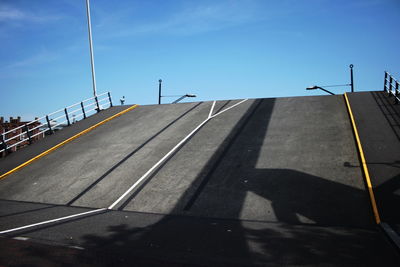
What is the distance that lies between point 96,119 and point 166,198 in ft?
40.7

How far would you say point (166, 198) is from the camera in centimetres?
938

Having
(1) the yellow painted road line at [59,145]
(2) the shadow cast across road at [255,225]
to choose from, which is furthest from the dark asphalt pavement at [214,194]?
(1) the yellow painted road line at [59,145]

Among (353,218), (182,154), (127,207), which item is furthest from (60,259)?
(182,154)

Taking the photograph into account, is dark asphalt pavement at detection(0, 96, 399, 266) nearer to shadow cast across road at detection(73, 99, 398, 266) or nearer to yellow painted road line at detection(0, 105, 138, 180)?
shadow cast across road at detection(73, 99, 398, 266)

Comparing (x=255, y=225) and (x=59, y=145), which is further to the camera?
(x=59, y=145)

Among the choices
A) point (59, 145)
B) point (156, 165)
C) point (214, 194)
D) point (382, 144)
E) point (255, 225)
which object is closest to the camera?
point (255, 225)

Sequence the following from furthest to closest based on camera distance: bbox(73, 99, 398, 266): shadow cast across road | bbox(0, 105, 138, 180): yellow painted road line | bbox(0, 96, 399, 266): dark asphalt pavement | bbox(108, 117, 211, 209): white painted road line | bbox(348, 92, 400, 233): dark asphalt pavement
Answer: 1. bbox(0, 105, 138, 180): yellow painted road line
2. bbox(108, 117, 211, 209): white painted road line
3. bbox(348, 92, 400, 233): dark asphalt pavement
4. bbox(0, 96, 399, 266): dark asphalt pavement
5. bbox(73, 99, 398, 266): shadow cast across road

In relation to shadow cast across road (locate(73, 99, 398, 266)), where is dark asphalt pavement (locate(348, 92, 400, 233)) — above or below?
above

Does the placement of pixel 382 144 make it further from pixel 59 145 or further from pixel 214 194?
pixel 59 145

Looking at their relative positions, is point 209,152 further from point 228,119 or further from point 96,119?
point 96,119

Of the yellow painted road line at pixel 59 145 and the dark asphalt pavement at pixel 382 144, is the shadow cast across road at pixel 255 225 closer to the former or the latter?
the dark asphalt pavement at pixel 382 144

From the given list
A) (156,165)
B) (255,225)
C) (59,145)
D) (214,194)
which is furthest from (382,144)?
(59,145)

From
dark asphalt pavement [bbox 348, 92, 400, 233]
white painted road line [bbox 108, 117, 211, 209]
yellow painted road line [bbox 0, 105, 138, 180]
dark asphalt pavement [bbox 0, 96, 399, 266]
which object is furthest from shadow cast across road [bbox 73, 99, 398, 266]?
yellow painted road line [bbox 0, 105, 138, 180]

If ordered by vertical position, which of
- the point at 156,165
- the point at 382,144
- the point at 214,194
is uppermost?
the point at 382,144
